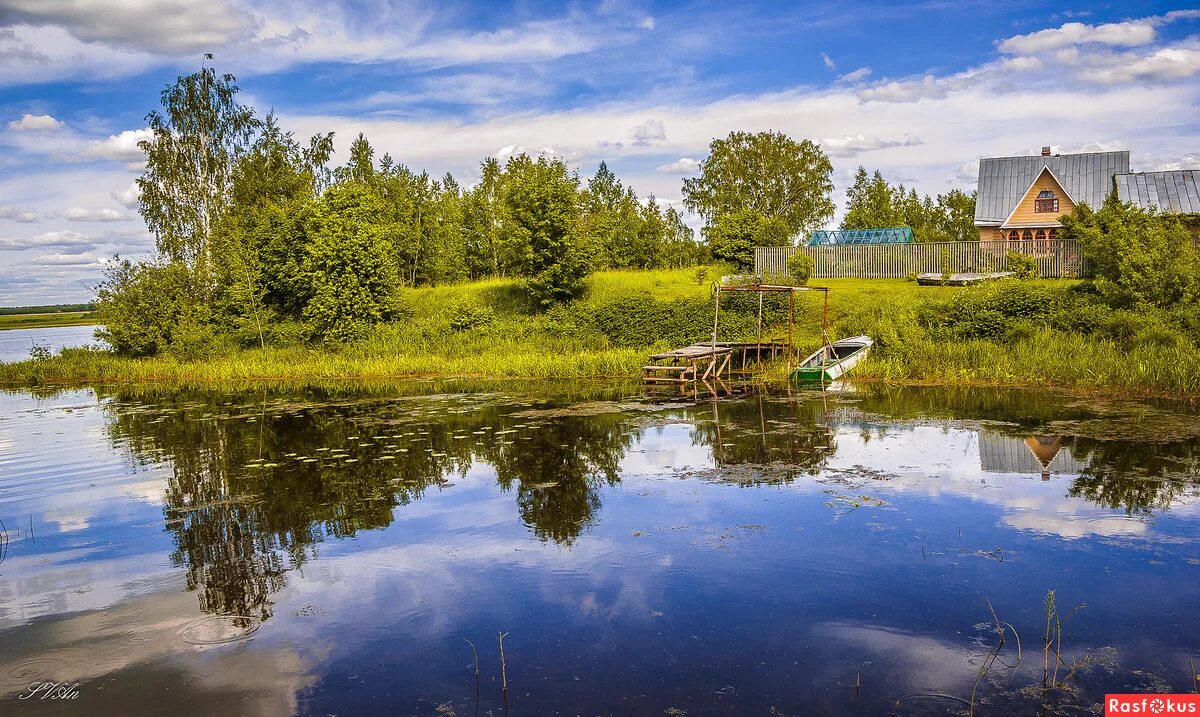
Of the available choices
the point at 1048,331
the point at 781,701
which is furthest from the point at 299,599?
the point at 1048,331

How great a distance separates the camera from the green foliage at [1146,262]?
75.0ft

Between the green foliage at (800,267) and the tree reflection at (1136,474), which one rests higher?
the green foliage at (800,267)

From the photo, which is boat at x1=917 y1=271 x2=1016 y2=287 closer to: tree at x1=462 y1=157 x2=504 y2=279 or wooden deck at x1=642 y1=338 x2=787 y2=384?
wooden deck at x1=642 y1=338 x2=787 y2=384

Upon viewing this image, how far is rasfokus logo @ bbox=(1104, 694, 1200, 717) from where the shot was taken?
601 cm

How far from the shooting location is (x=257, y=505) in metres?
12.6

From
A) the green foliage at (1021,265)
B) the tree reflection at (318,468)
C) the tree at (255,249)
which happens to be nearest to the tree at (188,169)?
the tree at (255,249)

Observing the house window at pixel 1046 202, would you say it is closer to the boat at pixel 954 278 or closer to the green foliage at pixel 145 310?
the boat at pixel 954 278

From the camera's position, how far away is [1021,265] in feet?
97.3

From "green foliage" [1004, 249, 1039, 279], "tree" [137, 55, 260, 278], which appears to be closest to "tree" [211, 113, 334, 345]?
"tree" [137, 55, 260, 278]

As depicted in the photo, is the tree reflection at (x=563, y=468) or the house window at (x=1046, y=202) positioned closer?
the tree reflection at (x=563, y=468)

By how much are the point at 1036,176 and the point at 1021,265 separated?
18.9 meters

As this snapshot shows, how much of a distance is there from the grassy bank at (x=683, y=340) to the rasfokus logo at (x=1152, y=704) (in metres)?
15.6

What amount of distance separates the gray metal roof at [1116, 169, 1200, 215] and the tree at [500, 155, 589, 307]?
24.3 metres

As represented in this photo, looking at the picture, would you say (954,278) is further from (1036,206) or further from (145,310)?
(145,310)
